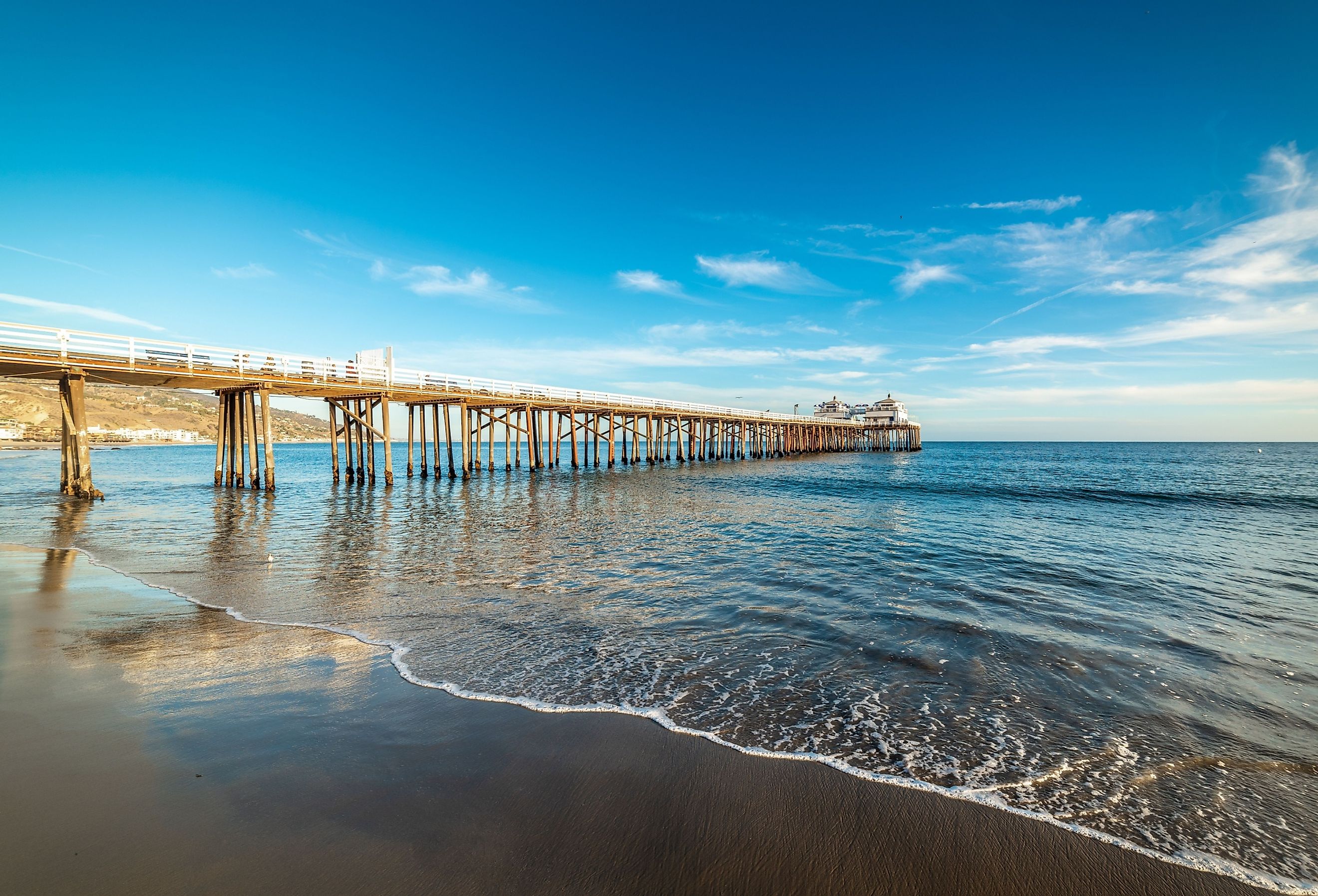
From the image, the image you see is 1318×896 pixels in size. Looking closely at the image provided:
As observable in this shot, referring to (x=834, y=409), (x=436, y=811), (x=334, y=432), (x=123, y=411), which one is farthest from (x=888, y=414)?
(x=123, y=411)

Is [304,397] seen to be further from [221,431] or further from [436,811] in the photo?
[436,811]

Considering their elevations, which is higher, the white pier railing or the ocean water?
the white pier railing

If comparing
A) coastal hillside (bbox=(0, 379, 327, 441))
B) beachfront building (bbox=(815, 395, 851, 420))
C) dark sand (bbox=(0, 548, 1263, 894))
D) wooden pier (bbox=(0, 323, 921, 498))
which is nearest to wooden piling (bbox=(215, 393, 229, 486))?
wooden pier (bbox=(0, 323, 921, 498))

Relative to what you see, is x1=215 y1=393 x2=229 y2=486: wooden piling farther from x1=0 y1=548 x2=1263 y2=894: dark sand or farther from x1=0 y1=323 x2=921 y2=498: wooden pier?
x1=0 y1=548 x2=1263 y2=894: dark sand

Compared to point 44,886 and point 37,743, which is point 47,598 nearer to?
point 37,743

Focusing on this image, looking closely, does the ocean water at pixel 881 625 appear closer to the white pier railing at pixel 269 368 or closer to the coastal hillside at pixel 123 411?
the white pier railing at pixel 269 368

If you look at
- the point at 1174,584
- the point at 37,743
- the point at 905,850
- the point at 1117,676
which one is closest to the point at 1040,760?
the point at 905,850

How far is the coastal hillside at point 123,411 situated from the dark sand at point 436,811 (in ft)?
219

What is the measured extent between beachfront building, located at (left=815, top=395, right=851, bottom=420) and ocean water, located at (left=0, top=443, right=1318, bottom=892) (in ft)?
254

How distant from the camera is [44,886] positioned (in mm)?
2367

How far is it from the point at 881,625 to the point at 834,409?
93.7 meters

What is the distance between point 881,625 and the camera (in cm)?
691

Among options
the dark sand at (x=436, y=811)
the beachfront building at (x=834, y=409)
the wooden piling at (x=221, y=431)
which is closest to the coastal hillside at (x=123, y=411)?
the wooden piling at (x=221, y=431)

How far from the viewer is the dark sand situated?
2.60 metres
